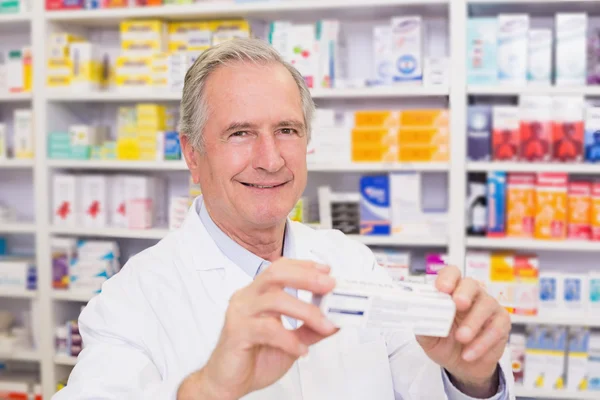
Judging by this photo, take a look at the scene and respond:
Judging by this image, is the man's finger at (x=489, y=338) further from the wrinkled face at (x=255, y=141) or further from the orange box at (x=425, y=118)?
the orange box at (x=425, y=118)

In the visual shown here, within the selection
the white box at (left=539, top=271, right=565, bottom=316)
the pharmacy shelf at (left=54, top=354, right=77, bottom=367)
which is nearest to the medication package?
the white box at (left=539, top=271, right=565, bottom=316)

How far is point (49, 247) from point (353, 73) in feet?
5.55

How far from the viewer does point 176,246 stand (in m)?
1.39

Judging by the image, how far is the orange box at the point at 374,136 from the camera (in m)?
2.76

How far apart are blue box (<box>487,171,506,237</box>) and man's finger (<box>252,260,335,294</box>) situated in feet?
6.71

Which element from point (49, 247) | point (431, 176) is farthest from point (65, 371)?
point (431, 176)

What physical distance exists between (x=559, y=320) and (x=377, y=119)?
1.11m

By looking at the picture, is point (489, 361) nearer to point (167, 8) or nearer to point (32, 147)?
point (167, 8)

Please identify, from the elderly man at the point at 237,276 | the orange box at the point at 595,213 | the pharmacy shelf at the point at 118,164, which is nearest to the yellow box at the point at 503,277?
the orange box at the point at 595,213

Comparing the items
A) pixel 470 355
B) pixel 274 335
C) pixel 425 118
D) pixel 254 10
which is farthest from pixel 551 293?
pixel 274 335

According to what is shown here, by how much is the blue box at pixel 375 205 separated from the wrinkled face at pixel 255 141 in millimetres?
1415

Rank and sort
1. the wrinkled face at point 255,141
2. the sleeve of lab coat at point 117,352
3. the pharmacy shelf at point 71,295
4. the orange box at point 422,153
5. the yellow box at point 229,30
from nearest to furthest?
1. the sleeve of lab coat at point 117,352
2. the wrinkled face at point 255,141
3. the orange box at point 422,153
4. the yellow box at point 229,30
5. the pharmacy shelf at point 71,295

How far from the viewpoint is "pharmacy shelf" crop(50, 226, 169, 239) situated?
2994 mm

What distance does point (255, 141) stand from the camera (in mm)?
1365
